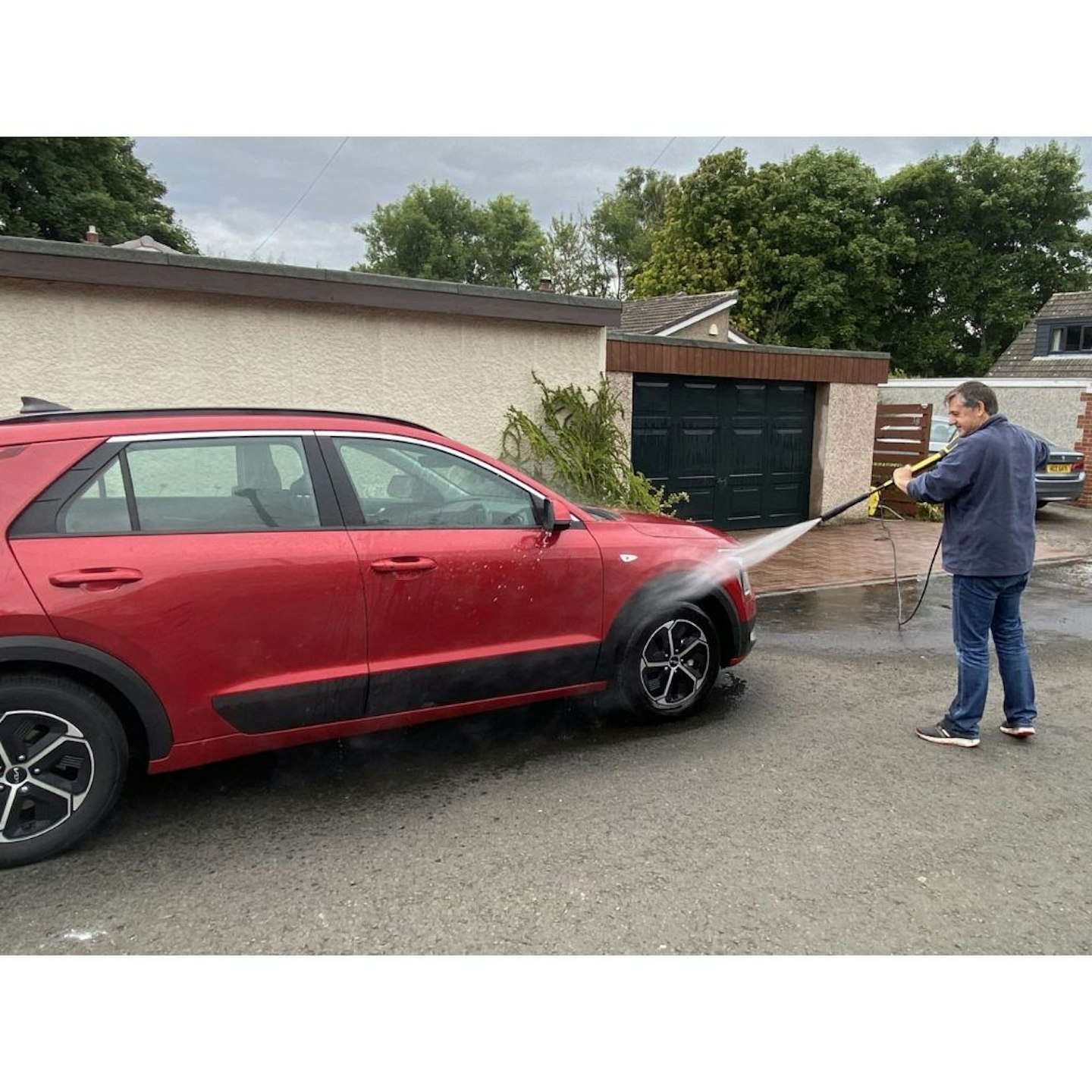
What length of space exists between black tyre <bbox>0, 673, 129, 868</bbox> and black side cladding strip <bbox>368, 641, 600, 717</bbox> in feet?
3.36

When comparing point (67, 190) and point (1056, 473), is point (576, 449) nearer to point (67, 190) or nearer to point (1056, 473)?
point (1056, 473)

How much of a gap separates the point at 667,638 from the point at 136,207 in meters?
35.1

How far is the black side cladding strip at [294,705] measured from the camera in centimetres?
327

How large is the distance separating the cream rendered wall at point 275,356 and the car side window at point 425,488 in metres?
2.94

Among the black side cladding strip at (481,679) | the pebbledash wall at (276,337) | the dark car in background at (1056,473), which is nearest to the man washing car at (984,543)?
the black side cladding strip at (481,679)

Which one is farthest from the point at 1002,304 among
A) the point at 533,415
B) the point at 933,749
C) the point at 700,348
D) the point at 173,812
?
the point at 173,812

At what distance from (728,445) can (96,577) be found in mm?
9377

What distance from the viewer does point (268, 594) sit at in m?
3.25

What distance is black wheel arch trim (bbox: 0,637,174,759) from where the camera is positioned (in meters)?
2.85

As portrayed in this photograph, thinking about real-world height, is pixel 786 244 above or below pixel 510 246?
below

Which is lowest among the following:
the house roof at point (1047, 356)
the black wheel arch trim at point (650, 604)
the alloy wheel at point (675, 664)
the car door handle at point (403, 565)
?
the alloy wheel at point (675, 664)

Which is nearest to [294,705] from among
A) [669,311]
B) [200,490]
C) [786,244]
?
[200,490]

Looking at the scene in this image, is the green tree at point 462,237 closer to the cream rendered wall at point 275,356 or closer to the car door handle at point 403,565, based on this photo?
the cream rendered wall at point 275,356

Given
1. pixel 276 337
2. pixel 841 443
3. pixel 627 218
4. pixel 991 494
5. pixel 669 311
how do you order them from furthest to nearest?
pixel 627 218
pixel 669 311
pixel 841 443
pixel 276 337
pixel 991 494
